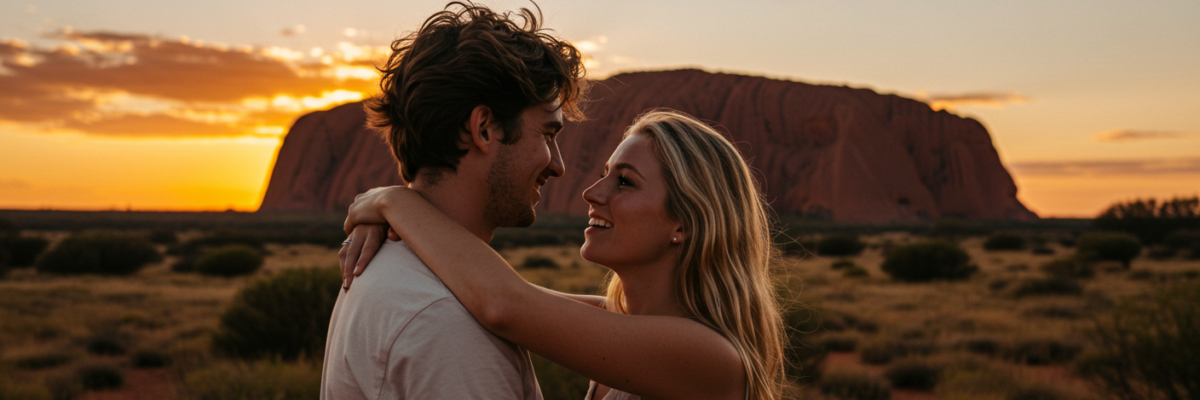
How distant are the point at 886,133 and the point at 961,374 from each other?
68.7 metres

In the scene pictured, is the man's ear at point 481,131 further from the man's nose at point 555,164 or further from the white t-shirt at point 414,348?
the white t-shirt at point 414,348

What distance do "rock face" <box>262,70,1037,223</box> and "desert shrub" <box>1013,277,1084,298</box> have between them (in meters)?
46.6

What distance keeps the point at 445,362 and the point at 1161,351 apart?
8.91m

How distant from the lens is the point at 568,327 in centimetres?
206

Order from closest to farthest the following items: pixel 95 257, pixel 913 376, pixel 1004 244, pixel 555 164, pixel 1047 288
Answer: pixel 555 164
pixel 913 376
pixel 1047 288
pixel 95 257
pixel 1004 244

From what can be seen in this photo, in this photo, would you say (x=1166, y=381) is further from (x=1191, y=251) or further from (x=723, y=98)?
(x=723, y=98)

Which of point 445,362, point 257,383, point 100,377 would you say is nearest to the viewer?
point 445,362

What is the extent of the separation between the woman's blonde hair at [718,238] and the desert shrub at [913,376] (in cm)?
911

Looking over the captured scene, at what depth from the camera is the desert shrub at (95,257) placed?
973 inches

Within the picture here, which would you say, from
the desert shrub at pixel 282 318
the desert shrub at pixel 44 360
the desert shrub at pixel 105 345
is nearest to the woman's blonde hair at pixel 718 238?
the desert shrub at pixel 282 318

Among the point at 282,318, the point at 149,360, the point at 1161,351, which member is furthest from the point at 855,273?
the point at 149,360

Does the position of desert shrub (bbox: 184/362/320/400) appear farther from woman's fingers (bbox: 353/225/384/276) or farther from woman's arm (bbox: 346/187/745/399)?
woman's arm (bbox: 346/187/745/399)

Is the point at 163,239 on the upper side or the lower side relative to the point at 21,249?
lower

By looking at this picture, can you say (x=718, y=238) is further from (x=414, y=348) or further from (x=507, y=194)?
(x=414, y=348)
